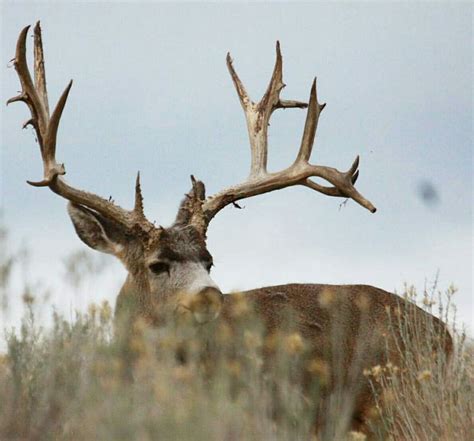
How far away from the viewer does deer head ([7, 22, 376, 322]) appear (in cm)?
818

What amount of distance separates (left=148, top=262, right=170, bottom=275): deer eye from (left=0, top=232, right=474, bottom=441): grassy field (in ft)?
2.01

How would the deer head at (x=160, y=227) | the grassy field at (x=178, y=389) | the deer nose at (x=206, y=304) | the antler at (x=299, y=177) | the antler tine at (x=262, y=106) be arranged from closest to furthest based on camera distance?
1. the grassy field at (x=178, y=389)
2. the deer nose at (x=206, y=304)
3. the deer head at (x=160, y=227)
4. the antler at (x=299, y=177)
5. the antler tine at (x=262, y=106)

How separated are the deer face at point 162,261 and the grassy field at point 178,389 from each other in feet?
1.10

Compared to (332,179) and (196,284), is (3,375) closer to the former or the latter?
(196,284)

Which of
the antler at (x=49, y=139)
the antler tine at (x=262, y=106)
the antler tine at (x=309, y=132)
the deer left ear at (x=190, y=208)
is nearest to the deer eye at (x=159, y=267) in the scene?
the antler at (x=49, y=139)

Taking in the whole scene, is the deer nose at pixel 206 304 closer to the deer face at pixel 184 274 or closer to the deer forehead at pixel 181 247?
the deer face at pixel 184 274

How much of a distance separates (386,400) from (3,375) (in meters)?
3.53

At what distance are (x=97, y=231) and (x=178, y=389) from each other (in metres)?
3.99

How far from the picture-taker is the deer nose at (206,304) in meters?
7.69

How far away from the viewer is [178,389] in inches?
198

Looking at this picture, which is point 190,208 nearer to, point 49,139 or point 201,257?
point 201,257

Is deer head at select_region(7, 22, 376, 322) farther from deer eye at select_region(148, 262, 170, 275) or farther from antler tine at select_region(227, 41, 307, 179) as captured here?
antler tine at select_region(227, 41, 307, 179)

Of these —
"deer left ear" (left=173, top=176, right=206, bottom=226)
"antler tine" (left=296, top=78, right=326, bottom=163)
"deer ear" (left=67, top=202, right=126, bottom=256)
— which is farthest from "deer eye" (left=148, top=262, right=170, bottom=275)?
"antler tine" (left=296, top=78, right=326, bottom=163)

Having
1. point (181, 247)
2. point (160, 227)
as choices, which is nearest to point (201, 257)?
point (181, 247)
